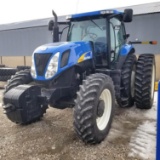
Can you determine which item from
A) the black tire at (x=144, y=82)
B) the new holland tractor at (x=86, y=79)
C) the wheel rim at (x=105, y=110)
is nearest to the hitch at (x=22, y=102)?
the new holland tractor at (x=86, y=79)

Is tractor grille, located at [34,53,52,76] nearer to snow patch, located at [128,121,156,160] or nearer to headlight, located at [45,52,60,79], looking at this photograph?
headlight, located at [45,52,60,79]

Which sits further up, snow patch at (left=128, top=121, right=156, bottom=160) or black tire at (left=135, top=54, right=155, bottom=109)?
black tire at (left=135, top=54, right=155, bottom=109)

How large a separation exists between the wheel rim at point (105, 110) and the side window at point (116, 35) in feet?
4.11

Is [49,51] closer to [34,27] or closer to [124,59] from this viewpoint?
[124,59]

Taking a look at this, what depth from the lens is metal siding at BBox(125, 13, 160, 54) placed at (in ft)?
33.2

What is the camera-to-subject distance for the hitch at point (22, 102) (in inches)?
141

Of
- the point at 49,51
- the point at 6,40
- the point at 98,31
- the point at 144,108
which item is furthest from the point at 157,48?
the point at 6,40

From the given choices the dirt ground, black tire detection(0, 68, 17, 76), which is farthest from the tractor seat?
black tire detection(0, 68, 17, 76)

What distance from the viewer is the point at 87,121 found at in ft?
10.5

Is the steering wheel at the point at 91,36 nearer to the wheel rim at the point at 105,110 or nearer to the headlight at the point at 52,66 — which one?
the headlight at the point at 52,66

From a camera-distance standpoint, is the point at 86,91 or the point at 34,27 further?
the point at 34,27

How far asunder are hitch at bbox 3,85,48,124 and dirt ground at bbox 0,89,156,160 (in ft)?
1.30

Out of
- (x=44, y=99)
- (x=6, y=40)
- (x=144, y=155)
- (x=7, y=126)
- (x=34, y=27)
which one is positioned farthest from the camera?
(x=6, y=40)

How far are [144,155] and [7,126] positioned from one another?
2.65 m
